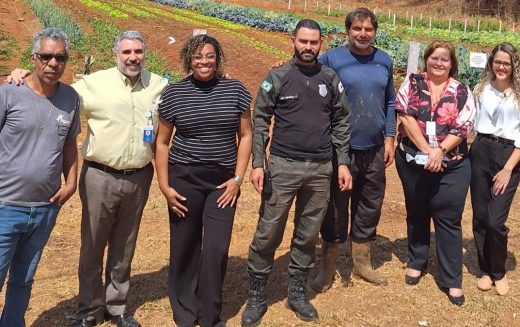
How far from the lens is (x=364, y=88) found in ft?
13.1

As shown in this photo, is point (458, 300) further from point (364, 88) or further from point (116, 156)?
point (116, 156)

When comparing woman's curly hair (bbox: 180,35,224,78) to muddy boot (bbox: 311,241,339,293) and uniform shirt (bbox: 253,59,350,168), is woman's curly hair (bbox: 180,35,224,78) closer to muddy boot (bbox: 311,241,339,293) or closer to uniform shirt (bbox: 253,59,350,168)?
uniform shirt (bbox: 253,59,350,168)

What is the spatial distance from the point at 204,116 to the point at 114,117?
1.77 feet

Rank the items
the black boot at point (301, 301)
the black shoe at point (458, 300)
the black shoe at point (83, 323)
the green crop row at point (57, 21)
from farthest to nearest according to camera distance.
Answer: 1. the green crop row at point (57, 21)
2. the black shoe at point (458, 300)
3. the black boot at point (301, 301)
4. the black shoe at point (83, 323)

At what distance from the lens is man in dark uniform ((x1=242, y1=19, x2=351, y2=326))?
3633 millimetres

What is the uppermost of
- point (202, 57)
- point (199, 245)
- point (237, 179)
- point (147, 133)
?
point (202, 57)

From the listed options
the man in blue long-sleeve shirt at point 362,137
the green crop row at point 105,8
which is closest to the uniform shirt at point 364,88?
the man in blue long-sleeve shirt at point 362,137

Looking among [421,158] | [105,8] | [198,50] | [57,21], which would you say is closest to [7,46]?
[57,21]

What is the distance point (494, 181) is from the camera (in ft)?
13.9

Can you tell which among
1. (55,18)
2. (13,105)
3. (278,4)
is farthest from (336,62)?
(278,4)

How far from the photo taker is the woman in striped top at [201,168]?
3.43 metres

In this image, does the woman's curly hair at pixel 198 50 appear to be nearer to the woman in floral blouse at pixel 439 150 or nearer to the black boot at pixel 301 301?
the woman in floral blouse at pixel 439 150

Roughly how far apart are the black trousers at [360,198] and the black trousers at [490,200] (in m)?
0.73

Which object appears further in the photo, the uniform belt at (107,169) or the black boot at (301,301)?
the black boot at (301,301)
